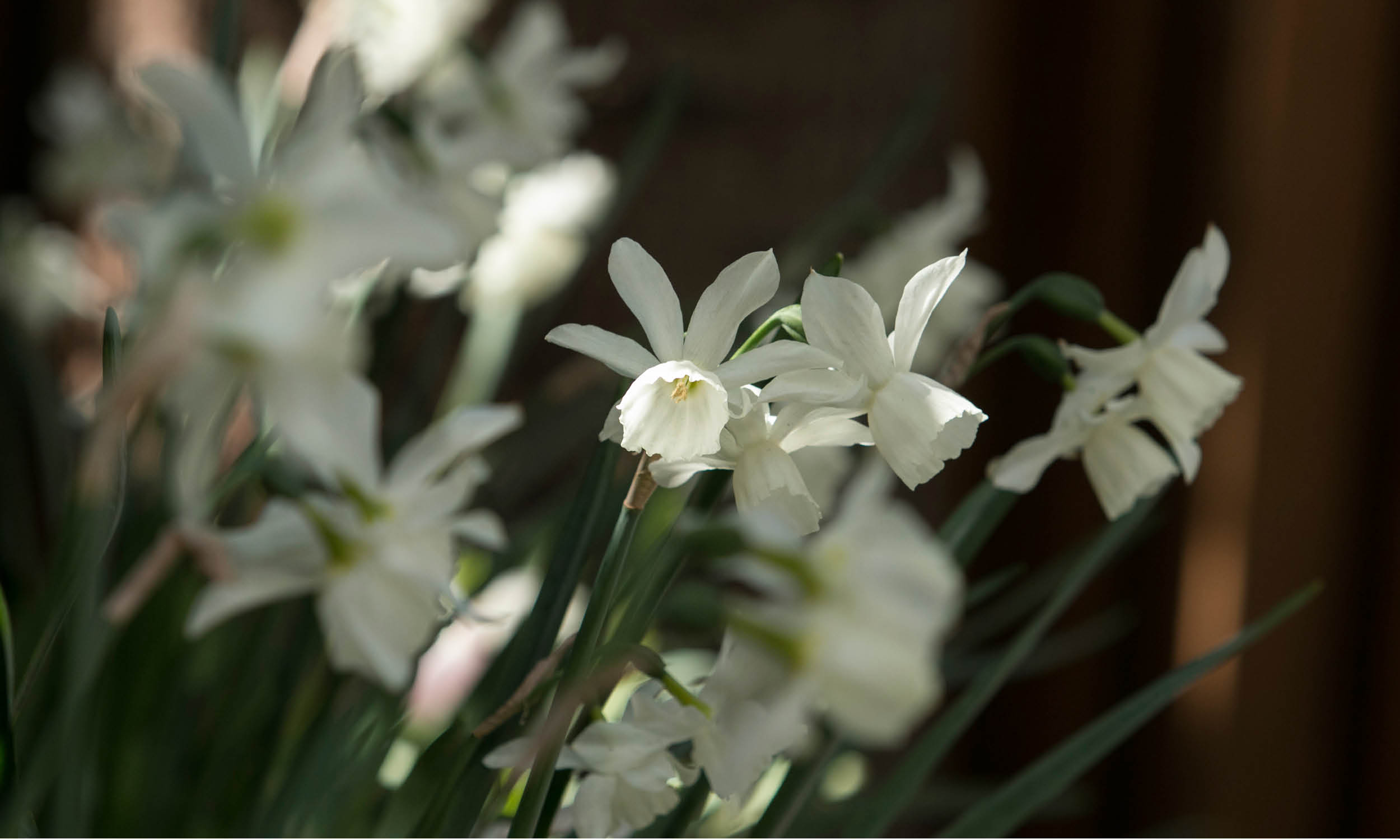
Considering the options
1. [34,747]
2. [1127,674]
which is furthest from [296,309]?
[1127,674]

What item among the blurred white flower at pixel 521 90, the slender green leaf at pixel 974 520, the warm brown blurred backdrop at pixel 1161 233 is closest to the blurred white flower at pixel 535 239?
the blurred white flower at pixel 521 90

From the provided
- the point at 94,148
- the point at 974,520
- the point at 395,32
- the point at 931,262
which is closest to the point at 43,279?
the point at 94,148

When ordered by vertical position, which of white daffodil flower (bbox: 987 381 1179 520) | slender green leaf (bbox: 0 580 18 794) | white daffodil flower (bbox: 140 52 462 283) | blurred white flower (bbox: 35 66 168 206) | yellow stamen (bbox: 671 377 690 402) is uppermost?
white daffodil flower (bbox: 140 52 462 283)

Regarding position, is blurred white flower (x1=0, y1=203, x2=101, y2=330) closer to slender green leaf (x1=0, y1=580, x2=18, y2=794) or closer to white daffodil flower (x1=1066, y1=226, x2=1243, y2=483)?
slender green leaf (x1=0, y1=580, x2=18, y2=794)

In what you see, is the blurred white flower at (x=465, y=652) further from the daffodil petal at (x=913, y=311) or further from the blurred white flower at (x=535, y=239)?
the daffodil petal at (x=913, y=311)

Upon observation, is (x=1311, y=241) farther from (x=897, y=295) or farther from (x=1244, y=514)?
(x=897, y=295)

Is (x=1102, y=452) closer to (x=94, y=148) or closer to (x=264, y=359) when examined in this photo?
(x=264, y=359)

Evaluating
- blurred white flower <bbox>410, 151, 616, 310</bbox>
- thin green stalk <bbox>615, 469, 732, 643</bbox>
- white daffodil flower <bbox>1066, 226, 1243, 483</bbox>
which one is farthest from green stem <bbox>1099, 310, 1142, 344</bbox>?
blurred white flower <bbox>410, 151, 616, 310</bbox>
